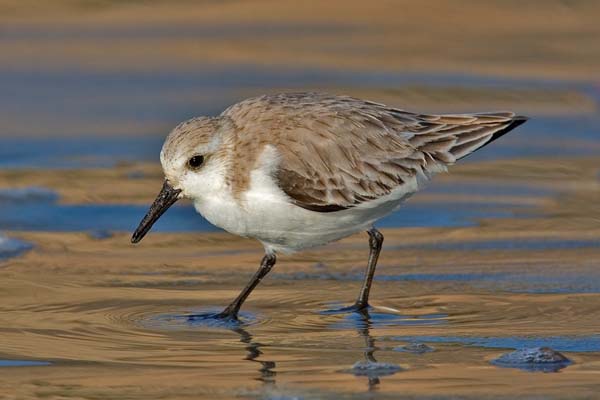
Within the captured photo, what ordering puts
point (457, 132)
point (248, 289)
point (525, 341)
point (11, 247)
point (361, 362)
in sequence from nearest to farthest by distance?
point (361, 362)
point (525, 341)
point (248, 289)
point (457, 132)
point (11, 247)

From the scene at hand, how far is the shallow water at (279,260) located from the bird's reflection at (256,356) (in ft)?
0.05

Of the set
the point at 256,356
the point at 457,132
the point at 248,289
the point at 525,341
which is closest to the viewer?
the point at 256,356

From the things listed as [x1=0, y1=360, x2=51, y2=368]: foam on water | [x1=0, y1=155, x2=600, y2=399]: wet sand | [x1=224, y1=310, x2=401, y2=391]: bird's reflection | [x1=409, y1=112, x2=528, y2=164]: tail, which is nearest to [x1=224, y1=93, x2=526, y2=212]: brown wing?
[x1=409, y1=112, x2=528, y2=164]: tail

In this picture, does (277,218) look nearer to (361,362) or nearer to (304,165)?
(304,165)

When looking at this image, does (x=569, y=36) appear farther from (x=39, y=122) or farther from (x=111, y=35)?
(x=39, y=122)

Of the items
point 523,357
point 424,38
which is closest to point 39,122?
point 424,38

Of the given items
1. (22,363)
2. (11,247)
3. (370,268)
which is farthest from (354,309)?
(11,247)

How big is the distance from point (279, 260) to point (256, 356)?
2.18 metres

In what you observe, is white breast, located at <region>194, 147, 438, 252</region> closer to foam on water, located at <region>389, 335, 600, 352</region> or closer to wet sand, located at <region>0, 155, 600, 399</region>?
wet sand, located at <region>0, 155, 600, 399</region>

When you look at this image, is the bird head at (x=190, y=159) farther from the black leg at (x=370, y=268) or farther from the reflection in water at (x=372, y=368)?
the reflection in water at (x=372, y=368)

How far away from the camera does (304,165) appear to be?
7.45 m

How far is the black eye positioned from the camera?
7.30 metres

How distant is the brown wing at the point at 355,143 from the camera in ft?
24.4

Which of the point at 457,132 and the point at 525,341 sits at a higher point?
the point at 457,132
